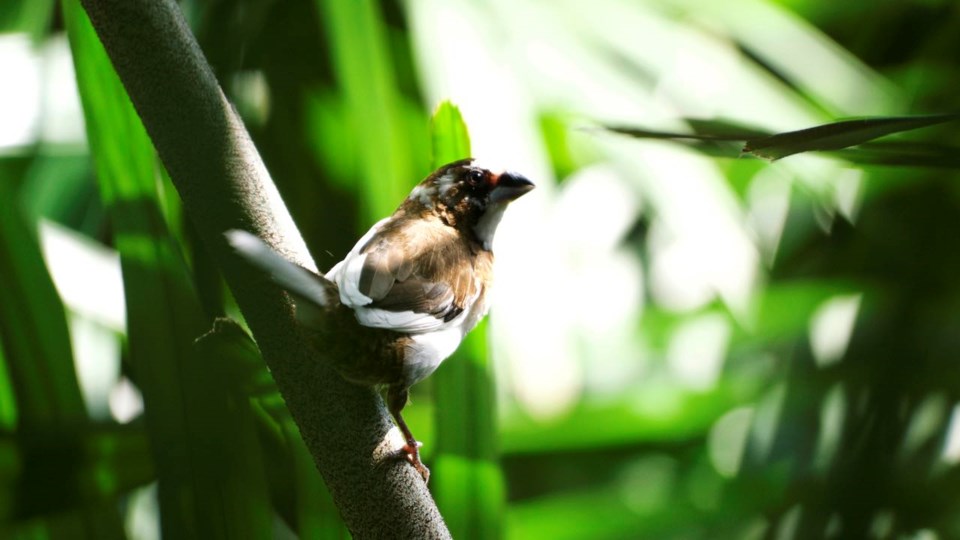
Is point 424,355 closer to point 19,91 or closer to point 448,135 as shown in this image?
point 448,135

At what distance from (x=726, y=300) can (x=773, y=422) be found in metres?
0.48

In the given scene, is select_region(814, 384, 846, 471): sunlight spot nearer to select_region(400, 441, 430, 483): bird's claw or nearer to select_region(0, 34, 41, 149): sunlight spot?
select_region(400, 441, 430, 483): bird's claw

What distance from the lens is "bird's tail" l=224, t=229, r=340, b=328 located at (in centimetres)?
62

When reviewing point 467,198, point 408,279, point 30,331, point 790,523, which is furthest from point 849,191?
point 30,331

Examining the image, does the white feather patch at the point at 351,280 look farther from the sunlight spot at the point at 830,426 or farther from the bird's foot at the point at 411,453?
the sunlight spot at the point at 830,426

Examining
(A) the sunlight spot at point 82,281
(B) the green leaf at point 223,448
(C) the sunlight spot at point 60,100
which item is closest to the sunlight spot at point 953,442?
(B) the green leaf at point 223,448

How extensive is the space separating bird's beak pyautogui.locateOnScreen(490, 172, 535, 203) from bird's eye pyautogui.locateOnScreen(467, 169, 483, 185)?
2cm

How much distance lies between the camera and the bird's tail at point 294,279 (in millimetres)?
616

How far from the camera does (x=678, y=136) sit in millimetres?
597

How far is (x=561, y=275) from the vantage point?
3.90ft

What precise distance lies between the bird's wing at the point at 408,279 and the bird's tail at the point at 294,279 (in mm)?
27

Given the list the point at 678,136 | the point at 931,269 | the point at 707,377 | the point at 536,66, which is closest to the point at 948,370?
the point at 931,269

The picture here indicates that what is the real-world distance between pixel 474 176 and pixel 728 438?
3.77 feet

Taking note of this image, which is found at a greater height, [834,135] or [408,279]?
[834,135]
